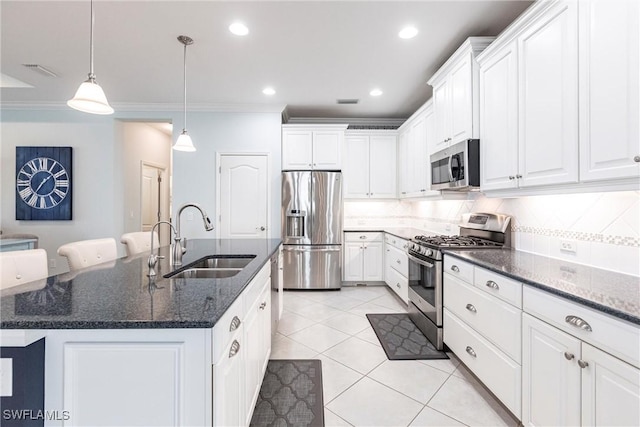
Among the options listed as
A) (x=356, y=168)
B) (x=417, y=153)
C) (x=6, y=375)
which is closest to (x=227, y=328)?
(x=6, y=375)

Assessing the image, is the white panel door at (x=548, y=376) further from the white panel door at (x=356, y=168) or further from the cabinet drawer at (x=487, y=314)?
the white panel door at (x=356, y=168)

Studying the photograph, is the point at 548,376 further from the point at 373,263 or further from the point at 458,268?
the point at 373,263

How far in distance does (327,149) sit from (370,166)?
0.80 metres

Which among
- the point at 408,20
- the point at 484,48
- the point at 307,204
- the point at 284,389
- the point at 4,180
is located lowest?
the point at 284,389

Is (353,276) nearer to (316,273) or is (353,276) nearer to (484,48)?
(316,273)

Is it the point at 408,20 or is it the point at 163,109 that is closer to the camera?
the point at 408,20

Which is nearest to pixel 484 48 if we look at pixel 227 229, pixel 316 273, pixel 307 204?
pixel 307 204

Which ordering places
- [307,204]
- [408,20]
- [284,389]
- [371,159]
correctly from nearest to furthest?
[284,389]
[408,20]
[307,204]
[371,159]

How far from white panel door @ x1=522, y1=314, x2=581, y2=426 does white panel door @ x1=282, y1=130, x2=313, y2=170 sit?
347 centimetres

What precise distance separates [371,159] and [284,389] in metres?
3.61

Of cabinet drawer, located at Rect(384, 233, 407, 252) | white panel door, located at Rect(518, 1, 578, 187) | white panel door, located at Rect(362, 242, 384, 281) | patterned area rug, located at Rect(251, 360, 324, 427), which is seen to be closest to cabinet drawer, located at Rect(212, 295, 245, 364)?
patterned area rug, located at Rect(251, 360, 324, 427)

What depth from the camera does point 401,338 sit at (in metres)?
2.72

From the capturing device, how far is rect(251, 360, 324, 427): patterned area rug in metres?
1.69

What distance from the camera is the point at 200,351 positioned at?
931mm
